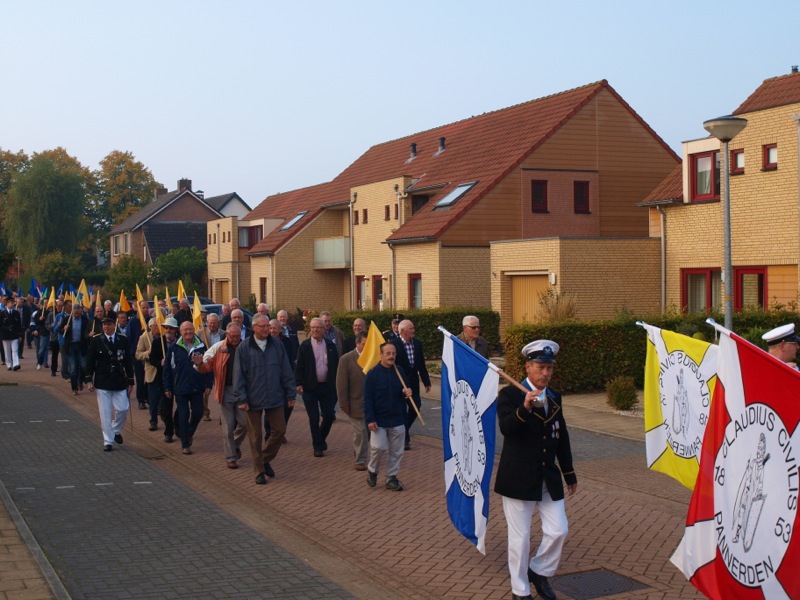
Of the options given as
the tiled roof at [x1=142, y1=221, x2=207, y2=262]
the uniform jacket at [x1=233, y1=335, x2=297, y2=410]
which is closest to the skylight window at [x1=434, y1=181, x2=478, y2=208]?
the uniform jacket at [x1=233, y1=335, x2=297, y2=410]

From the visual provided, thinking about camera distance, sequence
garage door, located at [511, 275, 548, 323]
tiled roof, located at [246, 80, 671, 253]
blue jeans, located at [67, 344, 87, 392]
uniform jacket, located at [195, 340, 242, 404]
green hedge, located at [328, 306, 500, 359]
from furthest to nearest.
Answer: tiled roof, located at [246, 80, 671, 253] < garage door, located at [511, 275, 548, 323] < green hedge, located at [328, 306, 500, 359] < blue jeans, located at [67, 344, 87, 392] < uniform jacket, located at [195, 340, 242, 404]

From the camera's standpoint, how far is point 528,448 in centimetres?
707

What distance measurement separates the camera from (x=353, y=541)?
885 centimetres

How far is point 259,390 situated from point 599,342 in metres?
9.48

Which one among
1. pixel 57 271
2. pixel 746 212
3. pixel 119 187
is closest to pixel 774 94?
pixel 746 212

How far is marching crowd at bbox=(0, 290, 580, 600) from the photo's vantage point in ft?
23.2

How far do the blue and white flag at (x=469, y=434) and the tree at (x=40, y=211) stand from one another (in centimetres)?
7727

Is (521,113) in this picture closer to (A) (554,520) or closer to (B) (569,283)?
(B) (569,283)

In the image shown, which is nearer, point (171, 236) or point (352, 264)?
point (352, 264)

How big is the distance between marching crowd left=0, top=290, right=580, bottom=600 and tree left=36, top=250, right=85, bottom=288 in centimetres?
5079

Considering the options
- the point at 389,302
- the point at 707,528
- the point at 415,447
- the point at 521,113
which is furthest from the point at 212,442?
the point at 521,113

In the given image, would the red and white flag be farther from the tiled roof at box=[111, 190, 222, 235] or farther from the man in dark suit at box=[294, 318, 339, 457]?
the tiled roof at box=[111, 190, 222, 235]

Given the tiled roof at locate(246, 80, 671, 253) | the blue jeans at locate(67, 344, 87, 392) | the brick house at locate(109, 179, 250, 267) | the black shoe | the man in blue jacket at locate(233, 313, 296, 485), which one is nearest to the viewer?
the black shoe

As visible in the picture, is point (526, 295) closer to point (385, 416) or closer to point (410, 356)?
point (410, 356)
